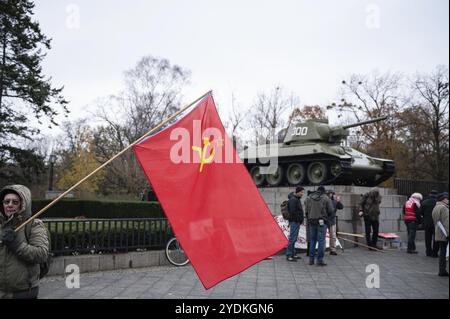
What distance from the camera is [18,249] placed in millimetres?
3295

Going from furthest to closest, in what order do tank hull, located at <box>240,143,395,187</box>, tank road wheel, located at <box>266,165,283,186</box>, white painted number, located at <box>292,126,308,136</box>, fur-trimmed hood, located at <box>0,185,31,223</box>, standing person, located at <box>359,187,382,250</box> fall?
1. tank road wheel, located at <box>266,165,283,186</box>
2. white painted number, located at <box>292,126,308,136</box>
3. tank hull, located at <box>240,143,395,187</box>
4. standing person, located at <box>359,187,382,250</box>
5. fur-trimmed hood, located at <box>0,185,31,223</box>

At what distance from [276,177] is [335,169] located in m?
3.31

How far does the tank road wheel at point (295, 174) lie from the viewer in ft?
62.3

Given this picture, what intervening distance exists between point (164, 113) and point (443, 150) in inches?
873

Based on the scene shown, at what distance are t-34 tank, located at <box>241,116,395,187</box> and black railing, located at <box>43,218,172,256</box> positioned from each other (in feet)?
30.7

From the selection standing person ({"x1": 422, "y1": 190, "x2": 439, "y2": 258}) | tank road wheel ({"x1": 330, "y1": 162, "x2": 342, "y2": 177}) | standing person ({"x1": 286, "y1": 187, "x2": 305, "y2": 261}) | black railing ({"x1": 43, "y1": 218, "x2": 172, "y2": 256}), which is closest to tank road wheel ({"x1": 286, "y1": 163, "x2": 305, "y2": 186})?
tank road wheel ({"x1": 330, "y1": 162, "x2": 342, "y2": 177})

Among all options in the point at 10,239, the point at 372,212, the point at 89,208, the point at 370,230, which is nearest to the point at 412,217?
the point at 372,212

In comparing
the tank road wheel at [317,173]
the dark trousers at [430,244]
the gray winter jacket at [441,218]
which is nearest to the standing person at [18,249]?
the gray winter jacket at [441,218]

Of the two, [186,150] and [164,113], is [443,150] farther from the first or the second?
[186,150]

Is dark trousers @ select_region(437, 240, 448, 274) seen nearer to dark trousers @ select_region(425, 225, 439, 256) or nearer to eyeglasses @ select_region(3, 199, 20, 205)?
dark trousers @ select_region(425, 225, 439, 256)

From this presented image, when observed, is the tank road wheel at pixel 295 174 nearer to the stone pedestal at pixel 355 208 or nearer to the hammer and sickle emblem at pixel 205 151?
the stone pedestal at pixel 355 208

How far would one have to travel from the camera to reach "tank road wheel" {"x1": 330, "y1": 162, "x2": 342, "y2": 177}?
17.5 metres

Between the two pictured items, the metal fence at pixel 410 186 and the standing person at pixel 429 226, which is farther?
the metal fence at pixel 410 186
